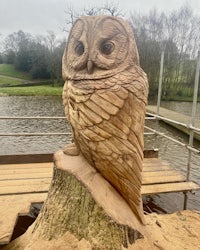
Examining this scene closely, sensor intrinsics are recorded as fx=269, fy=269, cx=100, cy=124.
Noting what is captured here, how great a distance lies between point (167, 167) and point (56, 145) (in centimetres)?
373

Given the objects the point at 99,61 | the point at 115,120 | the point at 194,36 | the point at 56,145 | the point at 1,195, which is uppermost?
the point at 194,36

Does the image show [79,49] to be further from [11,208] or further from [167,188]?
[167,188]

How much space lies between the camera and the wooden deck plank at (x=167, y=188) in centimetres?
278

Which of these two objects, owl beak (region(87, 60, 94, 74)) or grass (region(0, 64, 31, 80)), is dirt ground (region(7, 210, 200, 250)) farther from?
grass (region(0, 64, 31, 80))

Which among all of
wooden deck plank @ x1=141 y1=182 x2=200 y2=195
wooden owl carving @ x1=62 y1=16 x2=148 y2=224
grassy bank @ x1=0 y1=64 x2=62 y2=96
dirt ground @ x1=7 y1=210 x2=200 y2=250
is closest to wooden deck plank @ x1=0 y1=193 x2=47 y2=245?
dirt ground @ x1=7 y1=210 x2=200 y2=250

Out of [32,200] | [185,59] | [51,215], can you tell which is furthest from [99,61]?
[185,59]

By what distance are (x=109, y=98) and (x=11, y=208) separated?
146cm

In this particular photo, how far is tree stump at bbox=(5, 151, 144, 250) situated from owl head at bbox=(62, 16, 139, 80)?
578 millimetres

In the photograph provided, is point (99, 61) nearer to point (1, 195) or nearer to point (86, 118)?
point (86, 118)

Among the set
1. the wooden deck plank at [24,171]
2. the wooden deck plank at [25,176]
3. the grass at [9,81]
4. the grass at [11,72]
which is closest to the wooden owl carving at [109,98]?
the wooden deck plank at [25,176]

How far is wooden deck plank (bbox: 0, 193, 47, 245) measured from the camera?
2.02 metres

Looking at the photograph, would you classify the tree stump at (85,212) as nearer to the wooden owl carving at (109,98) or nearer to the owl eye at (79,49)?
the wooden owl carving at (109,98)

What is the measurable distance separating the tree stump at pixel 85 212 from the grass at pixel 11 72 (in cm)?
2825

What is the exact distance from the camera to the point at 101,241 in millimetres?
1538
